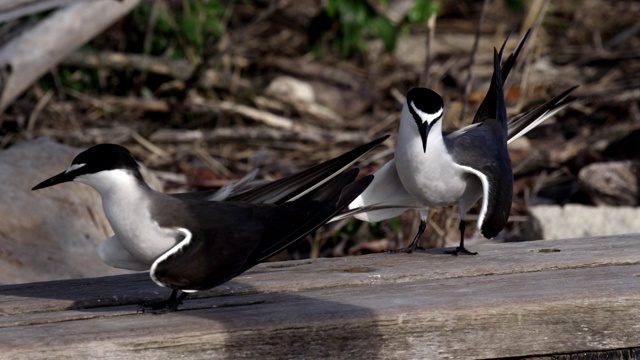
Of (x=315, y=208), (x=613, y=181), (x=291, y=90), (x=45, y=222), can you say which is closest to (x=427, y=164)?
(x=315, y=208)

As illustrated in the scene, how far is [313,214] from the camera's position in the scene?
286 centimetres

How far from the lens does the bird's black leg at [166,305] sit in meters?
2.67

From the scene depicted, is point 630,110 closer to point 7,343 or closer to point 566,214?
point 566,214

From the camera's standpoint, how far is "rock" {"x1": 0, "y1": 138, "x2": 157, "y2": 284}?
4.34m

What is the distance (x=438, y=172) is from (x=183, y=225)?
1.09m

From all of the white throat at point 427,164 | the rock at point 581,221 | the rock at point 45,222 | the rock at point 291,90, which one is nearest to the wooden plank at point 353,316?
the white throat at point 427,164

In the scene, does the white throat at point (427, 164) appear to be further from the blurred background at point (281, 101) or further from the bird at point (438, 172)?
the blurred background at point (281, 101)

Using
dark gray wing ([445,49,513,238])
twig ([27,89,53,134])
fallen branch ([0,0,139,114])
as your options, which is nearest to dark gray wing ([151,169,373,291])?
dark gray wing ([445,49,513,238])

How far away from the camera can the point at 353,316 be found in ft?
8.27

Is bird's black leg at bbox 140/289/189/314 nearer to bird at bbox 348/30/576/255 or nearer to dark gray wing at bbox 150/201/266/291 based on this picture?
dark gray wing at bbox 150/201/266/291

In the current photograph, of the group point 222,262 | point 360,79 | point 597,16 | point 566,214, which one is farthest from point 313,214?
point 597,16

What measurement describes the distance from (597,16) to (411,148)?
6847 millimetres

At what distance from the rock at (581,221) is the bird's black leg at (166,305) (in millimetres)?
3107

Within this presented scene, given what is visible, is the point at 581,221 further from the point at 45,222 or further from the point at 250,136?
the point at 45,222
